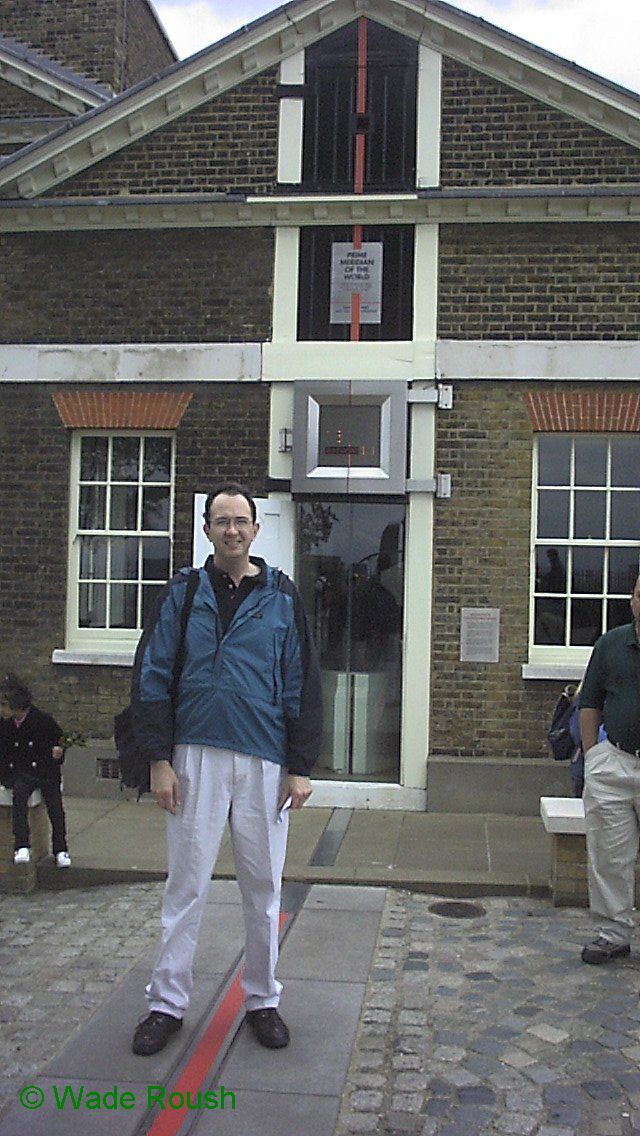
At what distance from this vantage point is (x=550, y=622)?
30.7 ft

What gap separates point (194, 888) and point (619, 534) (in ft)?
19.9

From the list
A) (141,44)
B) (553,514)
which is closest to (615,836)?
(553,514)

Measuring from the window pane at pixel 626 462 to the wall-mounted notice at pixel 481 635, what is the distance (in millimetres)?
1528

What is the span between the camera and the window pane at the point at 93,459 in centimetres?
997

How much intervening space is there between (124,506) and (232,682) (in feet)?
19.5

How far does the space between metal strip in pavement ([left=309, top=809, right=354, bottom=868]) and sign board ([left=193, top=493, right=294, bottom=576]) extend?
2.07m

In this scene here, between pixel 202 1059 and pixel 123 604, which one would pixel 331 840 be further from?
pixel 202 1059

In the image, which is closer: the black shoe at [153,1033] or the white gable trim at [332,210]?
the black shoe at [153,1033]

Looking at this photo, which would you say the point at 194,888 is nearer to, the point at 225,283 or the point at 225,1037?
the point at 225,1037

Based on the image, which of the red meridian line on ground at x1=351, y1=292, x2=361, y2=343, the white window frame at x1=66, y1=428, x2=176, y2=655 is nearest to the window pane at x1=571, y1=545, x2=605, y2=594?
the red meridian line on ground at x1=351, y1=292, x2=361, y2=343

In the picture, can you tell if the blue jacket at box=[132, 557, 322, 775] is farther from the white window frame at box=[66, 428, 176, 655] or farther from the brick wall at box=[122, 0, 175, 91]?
the brick wall at box=[122, 0, 175, 91]

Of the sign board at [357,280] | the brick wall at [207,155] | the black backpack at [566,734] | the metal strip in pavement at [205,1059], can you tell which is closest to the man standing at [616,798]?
the black backpack at [566,734]

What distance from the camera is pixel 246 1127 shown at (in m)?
3.72

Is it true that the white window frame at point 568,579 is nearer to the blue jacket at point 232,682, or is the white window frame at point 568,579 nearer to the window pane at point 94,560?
the window pane at point 94,560
